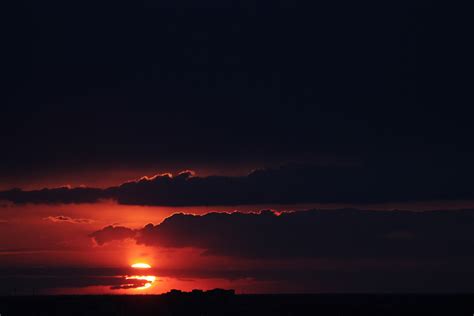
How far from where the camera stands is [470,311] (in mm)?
176125

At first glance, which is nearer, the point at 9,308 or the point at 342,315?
the point at 342,315

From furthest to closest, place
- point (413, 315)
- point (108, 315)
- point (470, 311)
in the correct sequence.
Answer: point (470, 311)
point (413, 315)
point (108, 315)

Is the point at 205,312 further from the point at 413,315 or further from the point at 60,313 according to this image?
the point at 413,315

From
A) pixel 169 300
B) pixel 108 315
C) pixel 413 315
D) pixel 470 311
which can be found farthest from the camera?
pixel 169 300

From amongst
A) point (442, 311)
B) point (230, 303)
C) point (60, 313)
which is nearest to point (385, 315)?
point (442, 311)

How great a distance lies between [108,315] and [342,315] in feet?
128

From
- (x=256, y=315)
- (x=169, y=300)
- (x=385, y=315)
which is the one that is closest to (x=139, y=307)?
(x=169, y=300)

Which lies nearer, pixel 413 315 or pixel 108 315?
pixel 108 315

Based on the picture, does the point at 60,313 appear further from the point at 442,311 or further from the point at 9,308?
the point at 442,311

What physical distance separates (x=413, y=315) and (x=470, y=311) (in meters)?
17.1

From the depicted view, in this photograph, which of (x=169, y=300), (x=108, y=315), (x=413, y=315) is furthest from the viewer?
(x=169, y=300)

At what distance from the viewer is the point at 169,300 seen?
196375mm

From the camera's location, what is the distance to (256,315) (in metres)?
155

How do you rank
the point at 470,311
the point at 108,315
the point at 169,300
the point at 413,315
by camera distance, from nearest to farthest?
1. the point at 108,315
2. the point at 413,315
3. the point at 470,311
4. the point at 169,300
